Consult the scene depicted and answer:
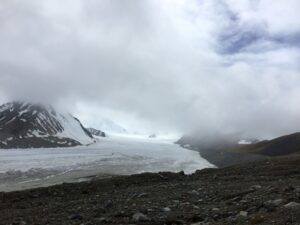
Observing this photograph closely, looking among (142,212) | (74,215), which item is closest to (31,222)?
(74,215)

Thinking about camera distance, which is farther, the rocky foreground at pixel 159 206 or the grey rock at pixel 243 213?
the rocky foreground at pixel 159 206

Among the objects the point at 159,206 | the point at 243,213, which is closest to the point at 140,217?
the point at 159,206

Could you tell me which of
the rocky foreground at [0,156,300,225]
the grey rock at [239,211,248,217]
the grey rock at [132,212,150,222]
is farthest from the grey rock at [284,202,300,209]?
the grey rock at [132,212,150,222]

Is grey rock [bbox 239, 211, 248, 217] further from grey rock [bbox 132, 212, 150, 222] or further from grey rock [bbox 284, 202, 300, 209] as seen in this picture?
grey rock [bbox 132, 212, 150, 222]

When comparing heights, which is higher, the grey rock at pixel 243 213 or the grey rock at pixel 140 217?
the grey rock at pixel 243 213

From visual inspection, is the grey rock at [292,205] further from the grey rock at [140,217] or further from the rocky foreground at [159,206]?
the grey rock at [140,217]

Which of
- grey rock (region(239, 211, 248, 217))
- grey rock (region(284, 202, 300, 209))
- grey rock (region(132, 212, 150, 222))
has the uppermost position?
grey rock (region(284, 202, 300, 209))

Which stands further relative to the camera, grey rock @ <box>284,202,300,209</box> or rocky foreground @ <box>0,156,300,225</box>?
rocky foreground @ <box>0,156,300,225</box>

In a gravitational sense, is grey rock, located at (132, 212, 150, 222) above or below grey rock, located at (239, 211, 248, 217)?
below

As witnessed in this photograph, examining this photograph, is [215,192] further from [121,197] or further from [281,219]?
[281,219]

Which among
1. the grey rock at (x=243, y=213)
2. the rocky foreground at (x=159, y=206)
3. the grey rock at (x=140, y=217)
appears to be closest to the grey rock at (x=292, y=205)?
the rocky foreground at (x=159, y=206)

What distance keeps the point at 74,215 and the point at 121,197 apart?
5.26m

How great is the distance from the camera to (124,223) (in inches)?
587

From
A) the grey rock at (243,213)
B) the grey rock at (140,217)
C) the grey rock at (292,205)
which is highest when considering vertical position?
the grey rock at (292,205)
